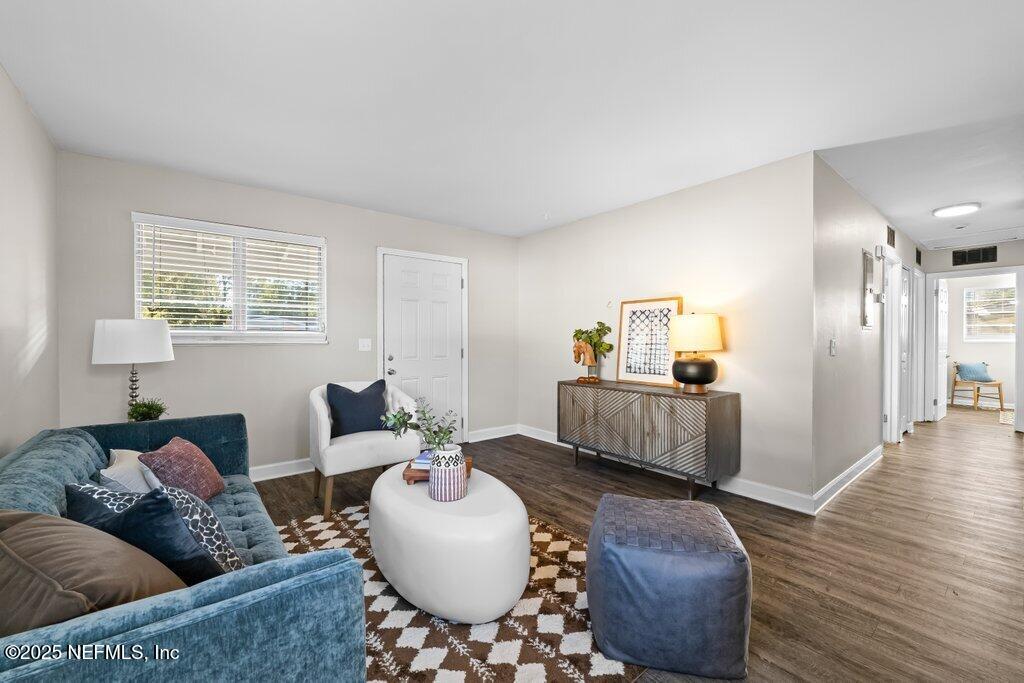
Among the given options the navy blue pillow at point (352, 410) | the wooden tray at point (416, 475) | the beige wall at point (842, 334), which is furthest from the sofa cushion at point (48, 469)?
the beige wall at point (842, 334)

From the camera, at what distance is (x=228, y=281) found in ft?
11.5

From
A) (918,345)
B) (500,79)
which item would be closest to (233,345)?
(500,79)

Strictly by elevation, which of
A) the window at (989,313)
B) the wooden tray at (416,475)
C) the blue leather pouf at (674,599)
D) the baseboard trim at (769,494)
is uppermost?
the window at (989,313)

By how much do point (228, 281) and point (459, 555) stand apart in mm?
3061

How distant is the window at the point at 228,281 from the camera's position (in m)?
3.23

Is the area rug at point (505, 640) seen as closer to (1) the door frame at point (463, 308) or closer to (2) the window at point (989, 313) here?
(1) the door frame at point (463, 308)

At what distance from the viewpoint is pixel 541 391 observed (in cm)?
507

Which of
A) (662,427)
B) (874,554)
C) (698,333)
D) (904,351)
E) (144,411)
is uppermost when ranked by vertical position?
(698,333)

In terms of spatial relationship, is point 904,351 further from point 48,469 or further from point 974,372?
point 48,469

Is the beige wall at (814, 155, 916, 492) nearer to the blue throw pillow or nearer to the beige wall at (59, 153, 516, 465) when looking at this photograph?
the beige wall at (59, 153, 516, 465)

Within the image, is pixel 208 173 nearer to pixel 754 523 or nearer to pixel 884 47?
pixel 884 47

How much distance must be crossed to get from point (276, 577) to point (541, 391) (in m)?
4.31

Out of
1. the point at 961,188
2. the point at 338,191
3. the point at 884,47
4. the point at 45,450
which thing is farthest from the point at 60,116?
the point at 961,188

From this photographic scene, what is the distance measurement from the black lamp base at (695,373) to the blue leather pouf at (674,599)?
1.76 meters
